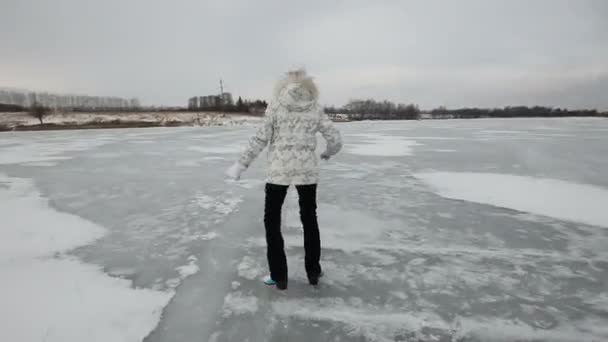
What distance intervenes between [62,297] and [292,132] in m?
1.89

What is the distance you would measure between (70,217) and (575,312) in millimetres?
4911

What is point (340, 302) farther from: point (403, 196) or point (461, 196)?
point (461, 196)

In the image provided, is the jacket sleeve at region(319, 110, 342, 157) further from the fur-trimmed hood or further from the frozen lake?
the frozen lake

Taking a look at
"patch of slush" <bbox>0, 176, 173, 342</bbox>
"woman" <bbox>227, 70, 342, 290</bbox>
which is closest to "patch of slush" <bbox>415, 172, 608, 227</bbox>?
"woman" <bbox>227, 70, 342, 290</bbox>

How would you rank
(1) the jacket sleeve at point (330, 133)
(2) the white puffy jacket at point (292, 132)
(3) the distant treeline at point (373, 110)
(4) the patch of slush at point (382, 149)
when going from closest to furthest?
(2) the white puffy jacket at point (292, 132) < (1) the jacket sleeve at point (330, 133) < (4) the patch of slush at point (382, 149) < (3) the distant treeline at point (373, 110)

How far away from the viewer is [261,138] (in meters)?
2.34

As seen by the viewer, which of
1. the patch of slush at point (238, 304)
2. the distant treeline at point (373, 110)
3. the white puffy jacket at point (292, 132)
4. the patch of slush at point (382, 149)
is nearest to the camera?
the patch of slush at point (238, 304)

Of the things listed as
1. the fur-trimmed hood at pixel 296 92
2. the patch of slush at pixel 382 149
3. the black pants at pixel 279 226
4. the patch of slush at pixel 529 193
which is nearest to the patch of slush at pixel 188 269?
the black pants at pixel 279 226

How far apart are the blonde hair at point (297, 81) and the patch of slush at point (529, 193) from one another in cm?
352

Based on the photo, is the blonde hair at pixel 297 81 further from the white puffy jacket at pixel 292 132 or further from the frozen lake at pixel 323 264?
the frozen lake at pixel 323 264

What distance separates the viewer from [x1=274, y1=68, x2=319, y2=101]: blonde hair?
2.30 metres

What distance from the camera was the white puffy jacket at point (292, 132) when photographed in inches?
90.3

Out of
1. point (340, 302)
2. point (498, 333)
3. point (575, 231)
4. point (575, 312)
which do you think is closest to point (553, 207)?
point (575, 231)

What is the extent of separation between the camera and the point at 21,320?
6.81 ft
